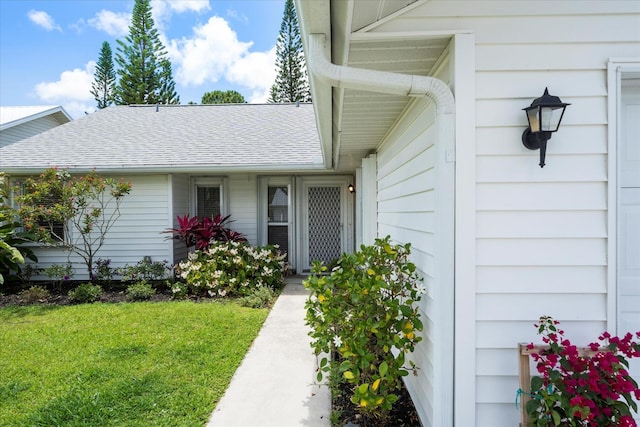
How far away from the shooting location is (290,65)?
A: 19.8 m

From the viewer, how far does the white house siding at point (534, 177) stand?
1.89 m

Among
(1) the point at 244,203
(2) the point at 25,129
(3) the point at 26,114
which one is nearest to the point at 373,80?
(1) the point at 244,203

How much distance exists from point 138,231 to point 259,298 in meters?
3.40

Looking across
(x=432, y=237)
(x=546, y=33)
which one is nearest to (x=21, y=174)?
(x=432, y=237)

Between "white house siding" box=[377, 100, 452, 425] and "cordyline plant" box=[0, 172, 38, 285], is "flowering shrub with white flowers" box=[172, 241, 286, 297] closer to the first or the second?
"cordyline plant" box=[0, 172, 38, 285]

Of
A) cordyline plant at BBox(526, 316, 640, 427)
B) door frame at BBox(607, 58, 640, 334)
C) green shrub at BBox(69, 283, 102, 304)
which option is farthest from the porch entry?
cordyline plant at BBox(526, 316, 640, 427)

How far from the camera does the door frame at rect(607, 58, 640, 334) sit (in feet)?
6.14

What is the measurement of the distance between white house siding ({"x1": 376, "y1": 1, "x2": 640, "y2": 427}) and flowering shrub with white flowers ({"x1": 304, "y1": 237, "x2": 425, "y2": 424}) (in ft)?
1.75

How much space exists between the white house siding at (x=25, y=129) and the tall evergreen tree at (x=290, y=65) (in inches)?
432

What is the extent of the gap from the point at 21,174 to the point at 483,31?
8.83 meters

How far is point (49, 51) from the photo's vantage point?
53.0ft

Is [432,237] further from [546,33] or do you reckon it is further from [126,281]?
[126,281]

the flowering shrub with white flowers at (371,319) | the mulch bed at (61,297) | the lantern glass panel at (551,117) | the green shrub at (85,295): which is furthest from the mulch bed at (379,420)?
the green shrub at (85,295)

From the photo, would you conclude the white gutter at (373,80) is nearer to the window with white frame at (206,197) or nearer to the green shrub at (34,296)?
the green shrub at (34,296)
